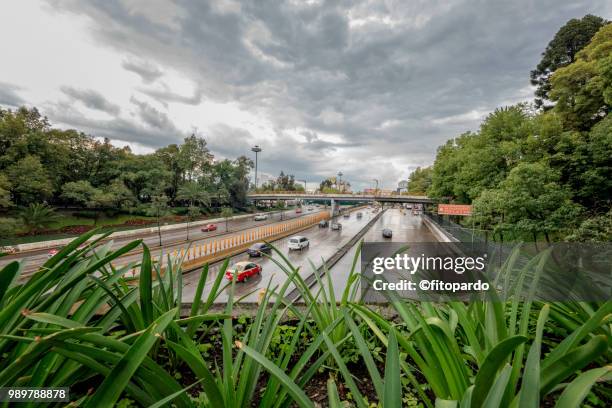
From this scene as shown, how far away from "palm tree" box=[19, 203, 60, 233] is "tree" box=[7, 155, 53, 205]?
1.40 meters

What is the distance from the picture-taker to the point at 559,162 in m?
13.4

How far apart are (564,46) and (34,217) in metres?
58.3

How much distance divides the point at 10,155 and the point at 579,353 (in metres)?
39.9

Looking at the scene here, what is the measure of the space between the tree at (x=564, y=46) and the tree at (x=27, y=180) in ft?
172

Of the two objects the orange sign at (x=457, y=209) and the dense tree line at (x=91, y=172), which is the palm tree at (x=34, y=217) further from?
the orange sign at (x=457, y=209)

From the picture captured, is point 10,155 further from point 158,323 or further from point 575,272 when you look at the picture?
point 575,272

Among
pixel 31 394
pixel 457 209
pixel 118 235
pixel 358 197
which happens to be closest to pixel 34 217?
pixel 118 235

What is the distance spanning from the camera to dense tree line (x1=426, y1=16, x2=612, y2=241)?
9.76 metres

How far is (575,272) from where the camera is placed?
215 centimetres

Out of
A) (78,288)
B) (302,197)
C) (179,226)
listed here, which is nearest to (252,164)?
(302,197)

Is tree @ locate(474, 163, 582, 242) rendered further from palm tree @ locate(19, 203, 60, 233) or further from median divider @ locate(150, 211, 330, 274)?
palm tree @ locate(19, 203, 60, 233)

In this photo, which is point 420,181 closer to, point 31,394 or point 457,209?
point 457,209

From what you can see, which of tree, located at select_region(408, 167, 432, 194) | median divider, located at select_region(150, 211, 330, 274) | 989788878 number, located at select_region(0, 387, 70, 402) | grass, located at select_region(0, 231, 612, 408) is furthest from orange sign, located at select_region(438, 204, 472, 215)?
tree, located at select_region(408, 167, 432, 194)

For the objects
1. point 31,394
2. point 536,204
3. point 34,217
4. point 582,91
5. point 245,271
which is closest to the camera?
point 31,394
